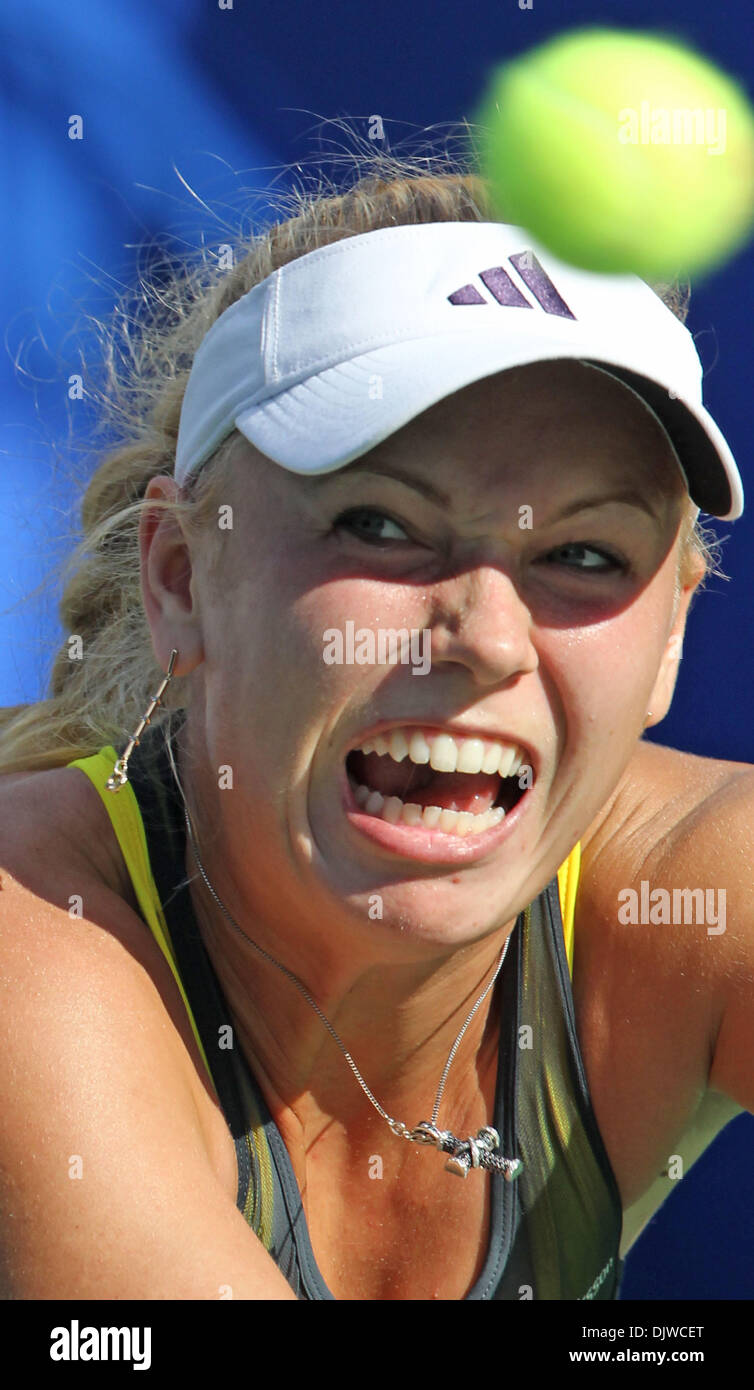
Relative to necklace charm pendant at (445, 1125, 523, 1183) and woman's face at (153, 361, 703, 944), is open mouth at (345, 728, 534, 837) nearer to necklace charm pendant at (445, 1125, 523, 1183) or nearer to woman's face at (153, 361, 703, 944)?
woman's face at (153, 361, 703, 944)

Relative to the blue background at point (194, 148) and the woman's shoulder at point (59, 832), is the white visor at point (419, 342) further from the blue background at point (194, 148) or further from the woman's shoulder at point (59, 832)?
the blue background at point (194, 148)

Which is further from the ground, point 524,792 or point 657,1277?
point 524,792

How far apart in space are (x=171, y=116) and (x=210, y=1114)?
191 centimetres

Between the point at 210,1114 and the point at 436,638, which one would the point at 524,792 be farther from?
the point at 210,1114

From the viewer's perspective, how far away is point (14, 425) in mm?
2566

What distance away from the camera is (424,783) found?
1327mm

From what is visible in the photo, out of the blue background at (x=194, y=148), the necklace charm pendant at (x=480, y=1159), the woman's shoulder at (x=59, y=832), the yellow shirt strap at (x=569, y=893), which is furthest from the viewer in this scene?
the blue background at (x=194, y=148)

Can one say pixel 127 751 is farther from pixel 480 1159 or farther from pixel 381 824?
pixel 480 1159

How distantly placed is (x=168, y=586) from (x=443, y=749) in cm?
36

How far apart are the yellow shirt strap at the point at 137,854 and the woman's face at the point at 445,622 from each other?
17 centimetres

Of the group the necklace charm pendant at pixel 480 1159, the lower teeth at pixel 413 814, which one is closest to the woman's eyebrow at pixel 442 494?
the lower teeth at pixel 413 814

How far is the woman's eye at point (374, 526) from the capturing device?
123 cm

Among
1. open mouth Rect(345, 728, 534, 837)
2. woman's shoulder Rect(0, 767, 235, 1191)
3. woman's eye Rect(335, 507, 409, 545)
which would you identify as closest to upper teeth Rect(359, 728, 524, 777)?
open mouth Rect(345, 728, 534, 837)
